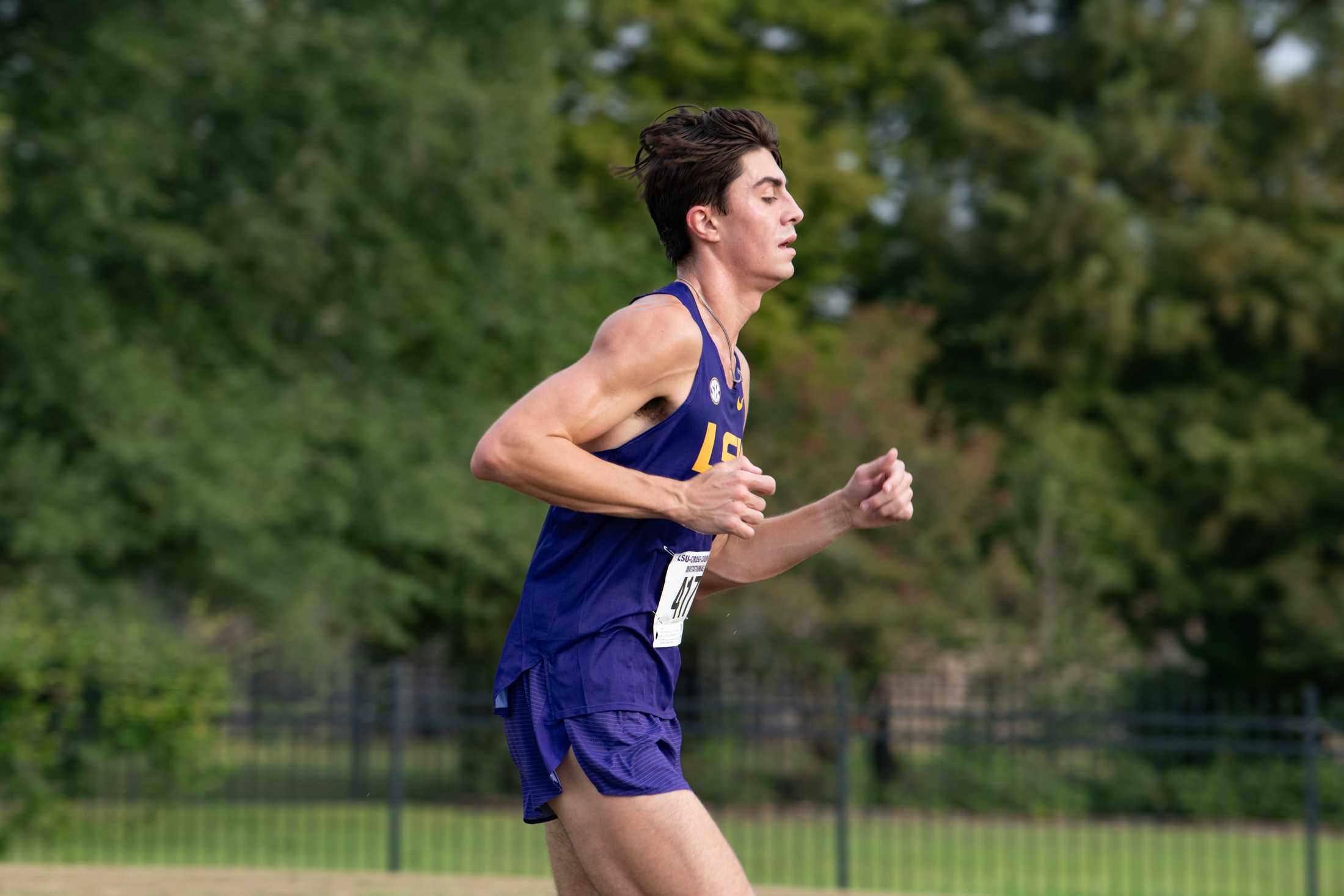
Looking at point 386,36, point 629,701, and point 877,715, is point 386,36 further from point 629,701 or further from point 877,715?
point 629,701

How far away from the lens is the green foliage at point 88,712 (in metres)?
11.8

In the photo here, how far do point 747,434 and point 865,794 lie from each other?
4.43 m

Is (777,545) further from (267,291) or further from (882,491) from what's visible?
(267,291)

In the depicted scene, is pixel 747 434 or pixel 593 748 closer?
pixel 593 748

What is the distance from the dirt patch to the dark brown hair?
5.39 meters

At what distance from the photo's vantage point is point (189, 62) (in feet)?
55.4

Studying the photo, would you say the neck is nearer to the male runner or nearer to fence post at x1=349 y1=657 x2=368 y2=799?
the male runner

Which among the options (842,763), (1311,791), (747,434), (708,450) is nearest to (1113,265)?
(747,434)

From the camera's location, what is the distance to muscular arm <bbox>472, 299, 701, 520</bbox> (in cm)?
313

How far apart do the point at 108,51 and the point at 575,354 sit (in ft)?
20.7

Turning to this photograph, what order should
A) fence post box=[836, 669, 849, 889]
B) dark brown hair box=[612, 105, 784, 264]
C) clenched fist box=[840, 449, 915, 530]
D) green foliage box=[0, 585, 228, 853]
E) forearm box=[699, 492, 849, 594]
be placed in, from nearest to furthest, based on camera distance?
dark brown hair box=[612, 105, 784, 264] < clenched fist box=[840, 449, 915, 530] < forearm box=[699, 492, 849, 594] < fence post box=[836, 669, 849, 889] < green foliage box=[0, 585, 228, 853]

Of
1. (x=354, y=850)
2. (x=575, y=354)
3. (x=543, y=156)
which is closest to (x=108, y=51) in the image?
(x=543, y=156)

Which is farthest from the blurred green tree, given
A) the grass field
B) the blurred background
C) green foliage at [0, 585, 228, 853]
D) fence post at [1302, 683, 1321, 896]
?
fence post at [1302, 683, 1321, 896]

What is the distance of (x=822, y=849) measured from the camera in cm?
1559
